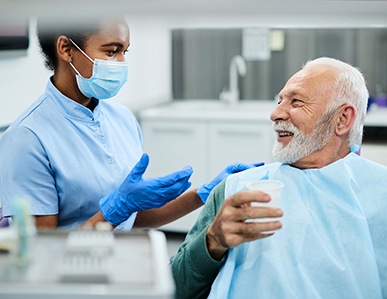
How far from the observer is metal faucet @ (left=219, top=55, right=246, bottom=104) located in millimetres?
4530

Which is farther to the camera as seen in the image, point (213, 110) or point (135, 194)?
point (213, 110)

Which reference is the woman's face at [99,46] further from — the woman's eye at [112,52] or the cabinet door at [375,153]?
the cabinet door at [375,153]

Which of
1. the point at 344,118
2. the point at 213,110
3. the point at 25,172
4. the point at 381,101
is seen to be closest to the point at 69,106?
the point at 25,172

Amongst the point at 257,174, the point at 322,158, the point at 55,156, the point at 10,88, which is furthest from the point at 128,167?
the point at 10,88

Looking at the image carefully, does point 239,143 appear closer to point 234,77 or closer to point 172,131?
point 172,131

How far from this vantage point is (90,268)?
2.20 feet

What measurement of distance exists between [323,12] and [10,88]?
81.9 inches

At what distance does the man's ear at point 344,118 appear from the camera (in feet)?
5.90

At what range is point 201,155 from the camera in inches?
162

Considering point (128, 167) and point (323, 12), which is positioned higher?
point (323, 12)

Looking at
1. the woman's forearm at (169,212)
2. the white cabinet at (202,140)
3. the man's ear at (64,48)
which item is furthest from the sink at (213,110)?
the man's ear at (64,48)

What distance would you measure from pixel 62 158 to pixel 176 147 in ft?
8.09

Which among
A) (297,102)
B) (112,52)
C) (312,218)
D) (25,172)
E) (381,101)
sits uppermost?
(112,52)

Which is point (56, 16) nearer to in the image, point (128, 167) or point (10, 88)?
point (128, 167)
